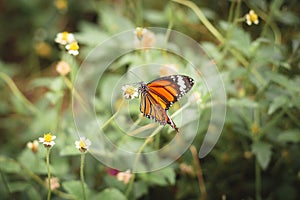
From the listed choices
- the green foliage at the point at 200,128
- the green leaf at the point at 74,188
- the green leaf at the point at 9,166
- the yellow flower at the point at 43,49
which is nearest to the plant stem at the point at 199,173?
the green foliage at the point at 200,128

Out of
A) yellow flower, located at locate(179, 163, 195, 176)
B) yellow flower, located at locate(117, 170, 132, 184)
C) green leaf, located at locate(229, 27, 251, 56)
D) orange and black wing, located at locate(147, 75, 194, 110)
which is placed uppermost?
green leaf, located at locate(229, 27, 251, 56)

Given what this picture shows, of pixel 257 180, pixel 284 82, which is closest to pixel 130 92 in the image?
pixel 284 82

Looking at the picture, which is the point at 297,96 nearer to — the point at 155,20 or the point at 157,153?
the point at 157,153

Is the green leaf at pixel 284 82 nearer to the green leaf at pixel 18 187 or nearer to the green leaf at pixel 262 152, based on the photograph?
the green leaf at pixel 262 152

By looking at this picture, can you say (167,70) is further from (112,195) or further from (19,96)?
(19,96)

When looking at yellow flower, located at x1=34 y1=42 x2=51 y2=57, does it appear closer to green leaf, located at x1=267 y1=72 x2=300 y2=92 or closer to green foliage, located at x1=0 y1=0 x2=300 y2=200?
green foliage, located at x1=0 y1=0 x2=300 y2=200

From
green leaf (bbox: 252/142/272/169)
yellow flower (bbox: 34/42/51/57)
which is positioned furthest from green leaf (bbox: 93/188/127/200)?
yellow flower (bbox: 34/42/51/57)
